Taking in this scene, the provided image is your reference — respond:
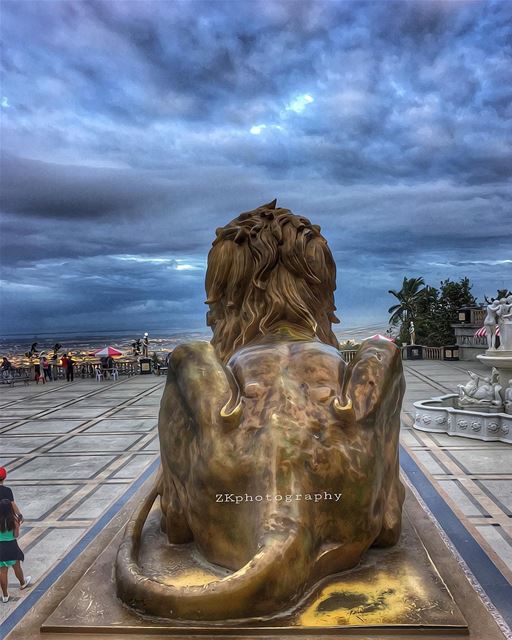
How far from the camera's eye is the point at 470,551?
4.15 m

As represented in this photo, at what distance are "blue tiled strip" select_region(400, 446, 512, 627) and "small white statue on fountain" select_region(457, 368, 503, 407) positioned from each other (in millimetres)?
3535

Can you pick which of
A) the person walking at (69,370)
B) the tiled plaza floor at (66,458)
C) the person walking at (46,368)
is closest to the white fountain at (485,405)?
the tiled plaza floor at (66,458)

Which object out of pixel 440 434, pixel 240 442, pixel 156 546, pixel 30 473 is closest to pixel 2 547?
pixel 156 546

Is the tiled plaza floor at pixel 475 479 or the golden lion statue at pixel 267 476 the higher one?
the golden lion statue at pixel 267 476

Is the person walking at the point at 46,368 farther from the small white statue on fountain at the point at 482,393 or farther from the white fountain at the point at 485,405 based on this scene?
the small white statue on fountain at the point at 482,393

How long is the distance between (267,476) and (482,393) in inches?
322

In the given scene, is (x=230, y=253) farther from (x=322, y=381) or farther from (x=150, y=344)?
(x=150, y=344)

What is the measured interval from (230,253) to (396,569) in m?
2.07

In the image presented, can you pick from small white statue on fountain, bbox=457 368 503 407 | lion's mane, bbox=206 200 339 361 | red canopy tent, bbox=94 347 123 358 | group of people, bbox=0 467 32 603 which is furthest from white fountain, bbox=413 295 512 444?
red canopy tent, bbox=94 347 123 358

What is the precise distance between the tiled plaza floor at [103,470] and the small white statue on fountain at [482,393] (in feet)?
3.88

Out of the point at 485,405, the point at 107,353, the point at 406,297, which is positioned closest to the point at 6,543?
the point at 485,405

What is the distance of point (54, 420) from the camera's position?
10852 millimetres

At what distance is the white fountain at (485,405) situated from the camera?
8148mm

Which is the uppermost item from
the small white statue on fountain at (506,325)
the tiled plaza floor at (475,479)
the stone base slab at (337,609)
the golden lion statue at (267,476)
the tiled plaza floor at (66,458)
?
the small white statue on fountain at (506,325)
